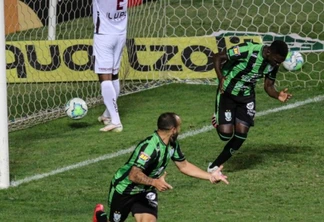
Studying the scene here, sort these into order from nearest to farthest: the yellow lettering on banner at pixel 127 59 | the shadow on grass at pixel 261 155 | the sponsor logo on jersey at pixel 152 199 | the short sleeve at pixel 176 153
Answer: the sponsor logo on jersey at pixel 152 199
the short sleeve at pixel 176 153
the shadow on grass at pixel 261 155
the yellow lettering on banner at pixel 127 59

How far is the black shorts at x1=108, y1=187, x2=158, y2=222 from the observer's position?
7.77 m

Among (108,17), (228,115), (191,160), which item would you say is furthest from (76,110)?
(228,115)

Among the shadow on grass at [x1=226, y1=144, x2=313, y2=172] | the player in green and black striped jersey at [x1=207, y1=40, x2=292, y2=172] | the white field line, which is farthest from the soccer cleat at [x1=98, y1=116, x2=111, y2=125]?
the player in green and black striped jersey at [x1=207, y1=40, x2=292, y2=172]

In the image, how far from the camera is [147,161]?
7543mm

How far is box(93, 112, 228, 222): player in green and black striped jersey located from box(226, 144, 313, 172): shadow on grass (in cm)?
284

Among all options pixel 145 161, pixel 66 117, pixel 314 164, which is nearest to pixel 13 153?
pixel 66 117

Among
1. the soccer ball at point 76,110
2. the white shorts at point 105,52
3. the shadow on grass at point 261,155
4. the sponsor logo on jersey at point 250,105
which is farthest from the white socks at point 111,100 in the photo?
the sponsor logo on jersey at point 250,105

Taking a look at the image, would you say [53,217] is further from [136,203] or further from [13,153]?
[13,153]

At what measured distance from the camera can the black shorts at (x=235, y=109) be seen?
10289 mm

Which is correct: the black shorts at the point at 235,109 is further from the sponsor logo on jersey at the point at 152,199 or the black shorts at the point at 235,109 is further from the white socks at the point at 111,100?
the sponsor logo on jersey at the point at 152,199

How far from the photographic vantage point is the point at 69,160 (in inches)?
436

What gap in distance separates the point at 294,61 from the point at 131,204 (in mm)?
7645

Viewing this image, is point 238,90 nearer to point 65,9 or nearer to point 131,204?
point 131,204

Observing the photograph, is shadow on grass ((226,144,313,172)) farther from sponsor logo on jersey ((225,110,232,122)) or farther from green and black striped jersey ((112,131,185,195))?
green and black striped jersey ((112,131,185,195))
